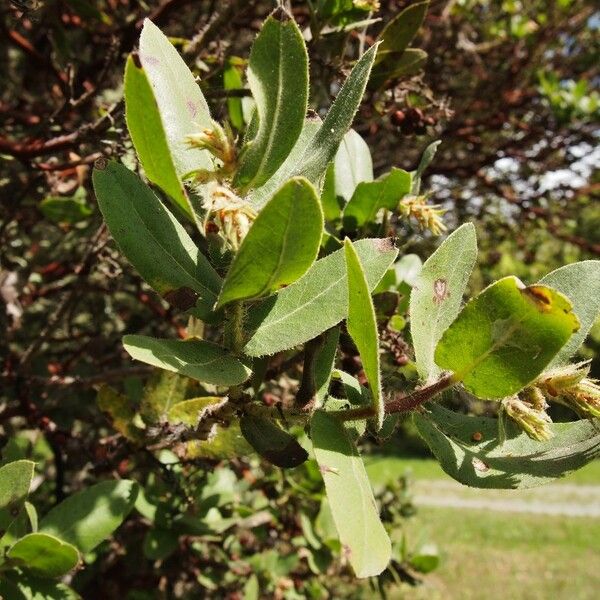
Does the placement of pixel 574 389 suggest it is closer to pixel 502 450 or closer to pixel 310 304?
pixel 502 450

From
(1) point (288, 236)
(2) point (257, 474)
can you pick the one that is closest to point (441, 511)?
(2) point (257, 474)

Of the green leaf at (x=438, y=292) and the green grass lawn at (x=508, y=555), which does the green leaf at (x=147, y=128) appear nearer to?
the green leaf at (x=438, y=292)

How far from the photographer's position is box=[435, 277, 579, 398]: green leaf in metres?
0.68

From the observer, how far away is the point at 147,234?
0.79 meters

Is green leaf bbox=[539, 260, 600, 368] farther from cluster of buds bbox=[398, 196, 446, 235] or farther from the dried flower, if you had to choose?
cluster of buds bbox=[398, 196, 446, 235]

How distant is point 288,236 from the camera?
0.66m

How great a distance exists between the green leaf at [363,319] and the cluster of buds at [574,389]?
24cm

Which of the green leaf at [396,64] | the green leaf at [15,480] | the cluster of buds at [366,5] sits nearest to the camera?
the green leaf at [15,480]

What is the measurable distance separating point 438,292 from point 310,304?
7.0 inches

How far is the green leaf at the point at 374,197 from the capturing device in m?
1.15

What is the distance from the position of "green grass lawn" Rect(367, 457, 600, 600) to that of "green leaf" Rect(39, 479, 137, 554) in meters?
4.29

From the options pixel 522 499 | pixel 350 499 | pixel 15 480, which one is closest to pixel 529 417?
pixel 350 499

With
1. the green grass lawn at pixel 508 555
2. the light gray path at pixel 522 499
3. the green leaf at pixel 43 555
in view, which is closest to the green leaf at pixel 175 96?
the green leaf at pixel 43 555

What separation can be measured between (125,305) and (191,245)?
7.27 feet
